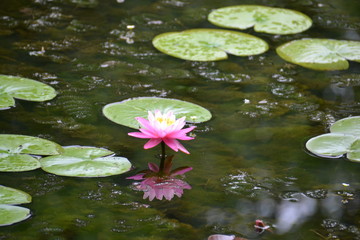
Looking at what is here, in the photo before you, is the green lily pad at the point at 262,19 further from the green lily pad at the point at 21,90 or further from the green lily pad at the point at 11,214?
the green lily pad at the point at 11,214

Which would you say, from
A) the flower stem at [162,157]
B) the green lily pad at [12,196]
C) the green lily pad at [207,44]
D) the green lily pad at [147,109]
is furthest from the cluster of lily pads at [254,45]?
the green lily pad at [12,196]

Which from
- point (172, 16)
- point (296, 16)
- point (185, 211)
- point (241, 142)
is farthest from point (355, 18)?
point (185, 211)

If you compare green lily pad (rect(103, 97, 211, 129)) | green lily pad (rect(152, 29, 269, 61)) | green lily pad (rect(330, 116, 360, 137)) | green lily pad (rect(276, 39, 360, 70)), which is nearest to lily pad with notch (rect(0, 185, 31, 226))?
green lily pad (rect(103, 97, 211, 129))

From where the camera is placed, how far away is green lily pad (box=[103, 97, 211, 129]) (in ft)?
8.48

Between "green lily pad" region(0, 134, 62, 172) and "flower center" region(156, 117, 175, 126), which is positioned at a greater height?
"flower center" region(156, 117, 175, 126)

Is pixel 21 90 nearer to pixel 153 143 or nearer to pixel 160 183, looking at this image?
pixel 153 143

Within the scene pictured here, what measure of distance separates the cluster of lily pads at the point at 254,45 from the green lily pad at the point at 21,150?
1.19 m

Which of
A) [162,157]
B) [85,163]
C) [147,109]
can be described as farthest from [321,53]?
[85,163]

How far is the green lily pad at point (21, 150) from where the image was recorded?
2189 mm

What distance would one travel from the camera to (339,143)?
8.03 feet

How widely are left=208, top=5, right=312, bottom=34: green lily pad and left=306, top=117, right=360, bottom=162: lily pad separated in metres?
1.30

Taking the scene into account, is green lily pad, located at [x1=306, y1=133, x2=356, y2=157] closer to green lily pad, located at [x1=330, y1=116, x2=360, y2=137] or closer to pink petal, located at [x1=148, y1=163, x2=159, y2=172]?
green lily pad, located at [x1=330, y1=116, x2=360, y2=137]

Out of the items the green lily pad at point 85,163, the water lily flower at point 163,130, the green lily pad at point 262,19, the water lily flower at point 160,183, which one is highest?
the water lily flower at point 163,130

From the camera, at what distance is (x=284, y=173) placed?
2279mm
